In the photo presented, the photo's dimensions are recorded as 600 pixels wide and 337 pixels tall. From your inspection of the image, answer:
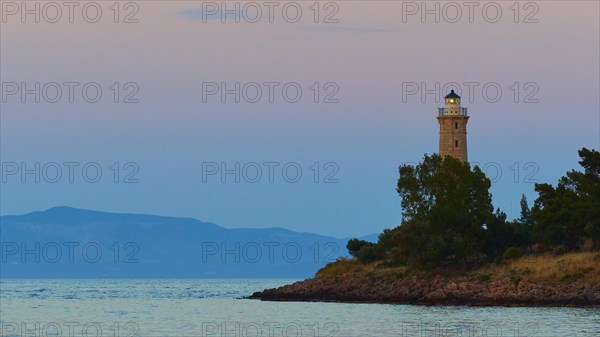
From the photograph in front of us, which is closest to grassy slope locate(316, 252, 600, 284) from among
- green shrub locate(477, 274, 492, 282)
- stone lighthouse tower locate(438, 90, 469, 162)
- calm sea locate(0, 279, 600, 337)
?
green shrub locate(477, 274, 492, 282)

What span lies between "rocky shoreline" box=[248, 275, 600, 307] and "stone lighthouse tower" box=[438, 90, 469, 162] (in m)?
16.7

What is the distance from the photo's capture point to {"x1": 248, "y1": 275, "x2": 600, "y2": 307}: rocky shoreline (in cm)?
8219

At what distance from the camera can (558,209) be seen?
9600cm

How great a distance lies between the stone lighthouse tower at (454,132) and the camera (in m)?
114

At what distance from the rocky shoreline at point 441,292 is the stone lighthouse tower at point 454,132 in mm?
16708

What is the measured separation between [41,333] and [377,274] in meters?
39.3

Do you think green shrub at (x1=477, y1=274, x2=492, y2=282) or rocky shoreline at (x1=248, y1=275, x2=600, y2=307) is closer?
rocky shoreline at (x1=248, y1=275, x2=600, y2=307)

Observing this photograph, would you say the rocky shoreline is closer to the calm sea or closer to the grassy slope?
the grassy slope

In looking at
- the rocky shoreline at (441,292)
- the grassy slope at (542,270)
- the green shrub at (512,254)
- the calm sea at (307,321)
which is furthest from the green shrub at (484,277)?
the calm sea at (307,321)

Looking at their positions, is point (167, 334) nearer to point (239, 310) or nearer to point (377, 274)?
point (239, 310)

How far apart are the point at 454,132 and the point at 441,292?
90.0 ft

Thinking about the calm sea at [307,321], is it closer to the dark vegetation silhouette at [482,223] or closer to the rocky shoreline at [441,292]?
the rocky shoreline at [441,292]

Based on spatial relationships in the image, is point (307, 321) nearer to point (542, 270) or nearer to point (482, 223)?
point (542, 270)

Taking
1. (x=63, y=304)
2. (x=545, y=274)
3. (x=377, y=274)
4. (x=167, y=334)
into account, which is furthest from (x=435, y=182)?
(x=167, y=334)
